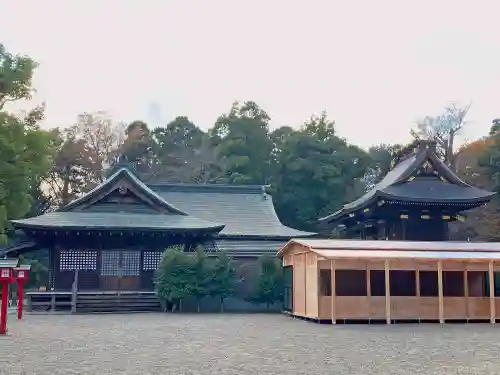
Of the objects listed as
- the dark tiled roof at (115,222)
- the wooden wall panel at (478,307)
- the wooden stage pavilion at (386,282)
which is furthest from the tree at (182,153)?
the wooden wall panel at (478,307)

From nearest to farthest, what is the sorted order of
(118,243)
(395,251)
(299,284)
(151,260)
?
(395,251)
(299,284)
(118,243)
(151,260)

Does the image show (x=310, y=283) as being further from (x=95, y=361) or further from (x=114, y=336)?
(x=95, y=361)

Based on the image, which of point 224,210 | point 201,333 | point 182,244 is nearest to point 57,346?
point 201,333

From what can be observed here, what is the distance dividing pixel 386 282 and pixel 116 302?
10.7 meters

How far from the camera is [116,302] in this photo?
22.0m

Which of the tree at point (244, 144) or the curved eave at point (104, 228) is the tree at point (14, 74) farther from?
the tree at point (244, 144)

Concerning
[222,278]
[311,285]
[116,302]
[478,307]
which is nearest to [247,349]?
[311,285]

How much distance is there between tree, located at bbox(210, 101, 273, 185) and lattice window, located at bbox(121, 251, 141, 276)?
20243mm

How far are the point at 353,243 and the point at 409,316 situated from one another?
2951mm

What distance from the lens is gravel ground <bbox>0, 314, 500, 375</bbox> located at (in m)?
8.33

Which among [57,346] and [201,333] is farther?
[201,333]

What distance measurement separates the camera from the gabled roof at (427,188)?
25750mm

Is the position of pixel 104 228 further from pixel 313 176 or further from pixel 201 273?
pixel 313 176

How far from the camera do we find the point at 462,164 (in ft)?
143
